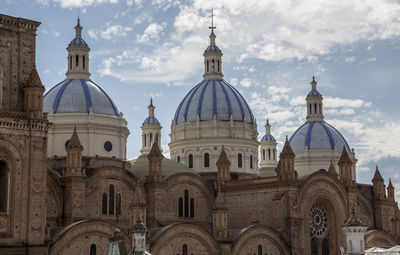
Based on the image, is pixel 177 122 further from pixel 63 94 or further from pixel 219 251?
pixel 219 251

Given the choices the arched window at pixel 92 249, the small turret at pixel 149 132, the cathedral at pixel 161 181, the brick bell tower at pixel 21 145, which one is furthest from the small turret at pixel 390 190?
the brick bell tower at pixel 21 145

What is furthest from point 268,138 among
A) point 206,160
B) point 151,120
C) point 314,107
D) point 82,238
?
point 82,238

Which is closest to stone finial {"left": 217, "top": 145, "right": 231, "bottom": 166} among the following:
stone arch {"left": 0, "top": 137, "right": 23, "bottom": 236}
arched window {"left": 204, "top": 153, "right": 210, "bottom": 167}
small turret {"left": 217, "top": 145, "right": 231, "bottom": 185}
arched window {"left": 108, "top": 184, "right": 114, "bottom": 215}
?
small turret {"left": 217, "top": 145, "right": 231, "bottom": 185}

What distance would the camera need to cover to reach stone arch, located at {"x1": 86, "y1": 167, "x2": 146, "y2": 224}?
56562 millimetres

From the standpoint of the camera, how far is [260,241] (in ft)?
202

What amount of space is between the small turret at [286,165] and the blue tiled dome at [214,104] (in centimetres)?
1300

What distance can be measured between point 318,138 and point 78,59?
37331 mm

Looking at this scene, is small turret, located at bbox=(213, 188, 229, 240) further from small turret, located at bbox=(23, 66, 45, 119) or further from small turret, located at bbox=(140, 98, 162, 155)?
small turret, located at bbox=(140, 98, 162, 155)

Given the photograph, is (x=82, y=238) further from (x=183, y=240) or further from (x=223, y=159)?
(x=223, y=159)

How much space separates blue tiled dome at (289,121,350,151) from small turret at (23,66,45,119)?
52500 millimetres

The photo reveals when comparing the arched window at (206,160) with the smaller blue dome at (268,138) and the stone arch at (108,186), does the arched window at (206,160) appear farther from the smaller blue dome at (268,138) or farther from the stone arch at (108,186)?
the smaller blue dome at (268,138)

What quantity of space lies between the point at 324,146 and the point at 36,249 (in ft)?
177

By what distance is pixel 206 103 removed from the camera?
77.6 m

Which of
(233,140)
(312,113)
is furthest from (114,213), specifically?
(312,113)
